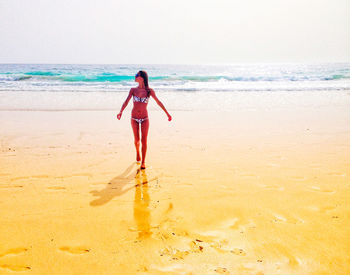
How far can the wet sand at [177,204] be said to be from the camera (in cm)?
235

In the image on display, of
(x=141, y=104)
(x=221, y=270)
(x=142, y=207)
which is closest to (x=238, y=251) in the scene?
(x=221, y=270)

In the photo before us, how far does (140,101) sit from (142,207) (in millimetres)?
2438

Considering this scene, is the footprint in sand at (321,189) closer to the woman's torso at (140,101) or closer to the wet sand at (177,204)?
the wet sand at (177,204)

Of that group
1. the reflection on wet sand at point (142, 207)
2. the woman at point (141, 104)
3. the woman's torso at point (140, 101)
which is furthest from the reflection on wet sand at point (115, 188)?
the woman's torso at point (140, 101)

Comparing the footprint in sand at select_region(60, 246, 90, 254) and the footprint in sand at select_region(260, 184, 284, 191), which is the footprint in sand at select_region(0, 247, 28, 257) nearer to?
the footprint in sand at select_region(60, 246, 90, 254)

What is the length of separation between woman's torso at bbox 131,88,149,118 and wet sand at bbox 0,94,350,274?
1002mm

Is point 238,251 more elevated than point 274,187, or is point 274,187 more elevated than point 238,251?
point 274,187

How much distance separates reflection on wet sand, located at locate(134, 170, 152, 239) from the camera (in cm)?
282

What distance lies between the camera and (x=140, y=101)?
5.15 metres

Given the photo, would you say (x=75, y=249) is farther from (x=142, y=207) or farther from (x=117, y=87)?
(x=117, y=87)

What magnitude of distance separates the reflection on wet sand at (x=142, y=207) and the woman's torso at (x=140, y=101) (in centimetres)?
131

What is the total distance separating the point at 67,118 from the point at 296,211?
8.37 meters

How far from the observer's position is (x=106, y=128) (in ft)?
26.3

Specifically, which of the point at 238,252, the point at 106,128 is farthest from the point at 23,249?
the point at 106,128
